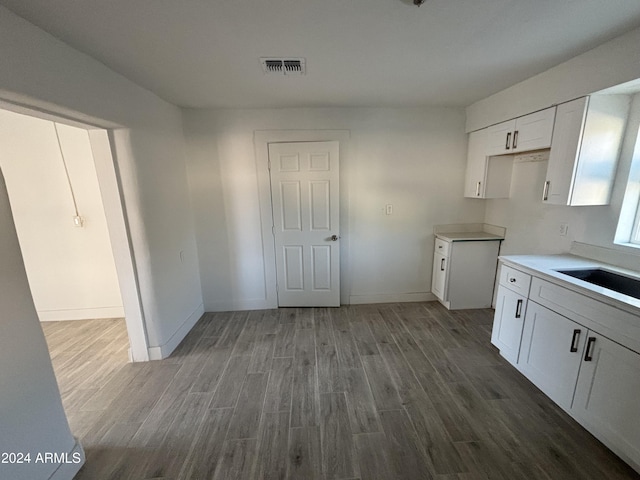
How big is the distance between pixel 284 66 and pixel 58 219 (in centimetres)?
310

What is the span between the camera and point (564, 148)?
2016 mm

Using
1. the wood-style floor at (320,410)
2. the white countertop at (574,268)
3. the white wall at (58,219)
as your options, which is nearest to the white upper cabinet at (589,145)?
the white countertop at (574,268)

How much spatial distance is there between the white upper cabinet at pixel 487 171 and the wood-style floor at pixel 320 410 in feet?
5.25

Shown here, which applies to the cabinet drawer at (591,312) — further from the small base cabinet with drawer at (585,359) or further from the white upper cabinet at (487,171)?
the white upper cabinet at (487,171)

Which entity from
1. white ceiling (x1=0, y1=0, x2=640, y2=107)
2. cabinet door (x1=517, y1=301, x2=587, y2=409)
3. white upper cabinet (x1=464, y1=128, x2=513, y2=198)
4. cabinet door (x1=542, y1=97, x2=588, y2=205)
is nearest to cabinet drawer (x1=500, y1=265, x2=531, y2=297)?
cabinet door (x1=517, y1=301, x2=587, y2=409)

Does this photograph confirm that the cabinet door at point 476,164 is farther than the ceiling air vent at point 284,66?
Yes

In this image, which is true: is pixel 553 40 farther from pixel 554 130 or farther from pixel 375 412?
pixel 375 412

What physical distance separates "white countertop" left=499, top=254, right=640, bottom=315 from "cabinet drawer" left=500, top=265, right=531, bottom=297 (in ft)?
0.17

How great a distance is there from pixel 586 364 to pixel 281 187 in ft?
9.85

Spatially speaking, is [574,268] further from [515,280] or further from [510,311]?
[510,311]

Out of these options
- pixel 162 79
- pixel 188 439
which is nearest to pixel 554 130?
pixel 162 79

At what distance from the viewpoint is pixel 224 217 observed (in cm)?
321

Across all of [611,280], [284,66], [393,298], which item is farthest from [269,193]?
[611,280]

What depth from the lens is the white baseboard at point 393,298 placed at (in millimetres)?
3518
